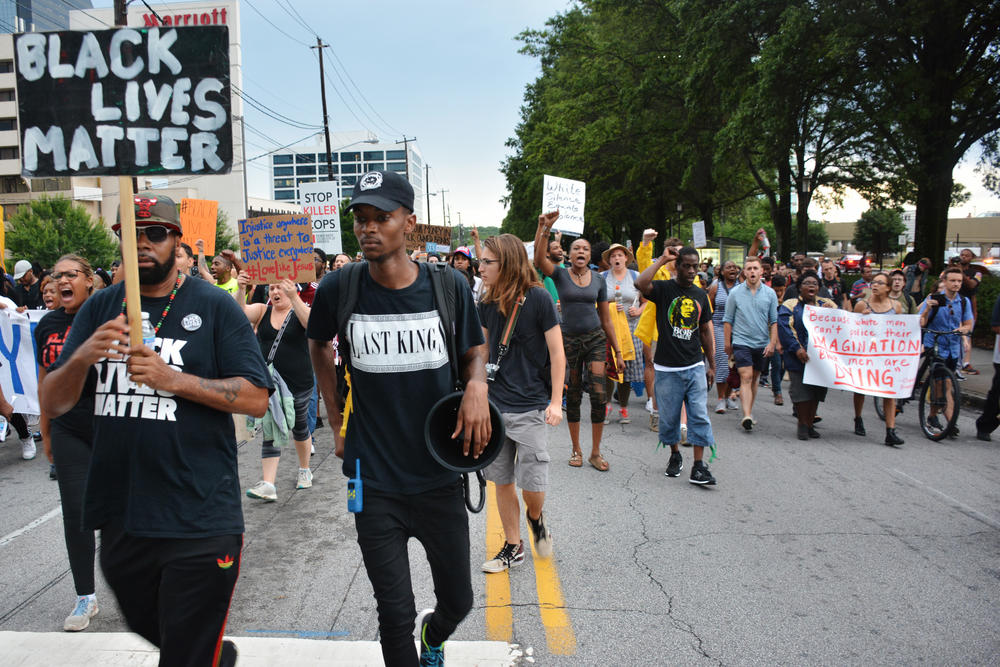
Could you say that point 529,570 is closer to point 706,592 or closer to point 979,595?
point 706,592

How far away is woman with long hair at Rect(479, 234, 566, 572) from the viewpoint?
466cm

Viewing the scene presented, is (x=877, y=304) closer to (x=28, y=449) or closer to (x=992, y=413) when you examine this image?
(x=992, y=413)

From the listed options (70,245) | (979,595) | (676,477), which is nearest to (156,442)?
(979,595)

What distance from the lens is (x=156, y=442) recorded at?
2.50 m

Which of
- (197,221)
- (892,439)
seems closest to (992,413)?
(892,439)

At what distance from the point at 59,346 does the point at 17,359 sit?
174 inches

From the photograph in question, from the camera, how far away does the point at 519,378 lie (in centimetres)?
487

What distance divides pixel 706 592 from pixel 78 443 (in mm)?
3478

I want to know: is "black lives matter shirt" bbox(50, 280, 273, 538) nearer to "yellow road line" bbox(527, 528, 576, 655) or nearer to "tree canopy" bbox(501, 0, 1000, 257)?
"yellow road line" bbox(527, 528, 576, 655)

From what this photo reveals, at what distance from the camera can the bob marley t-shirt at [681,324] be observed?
251 inches

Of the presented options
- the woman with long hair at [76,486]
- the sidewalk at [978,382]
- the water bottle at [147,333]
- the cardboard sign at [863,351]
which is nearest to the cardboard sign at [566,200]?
the cardboard sign at [863,351]

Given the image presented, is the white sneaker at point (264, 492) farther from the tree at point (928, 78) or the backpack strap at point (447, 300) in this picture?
the tree at point (928, 78)

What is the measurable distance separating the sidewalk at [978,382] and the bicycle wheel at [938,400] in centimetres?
306

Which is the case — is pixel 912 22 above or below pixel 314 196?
above
